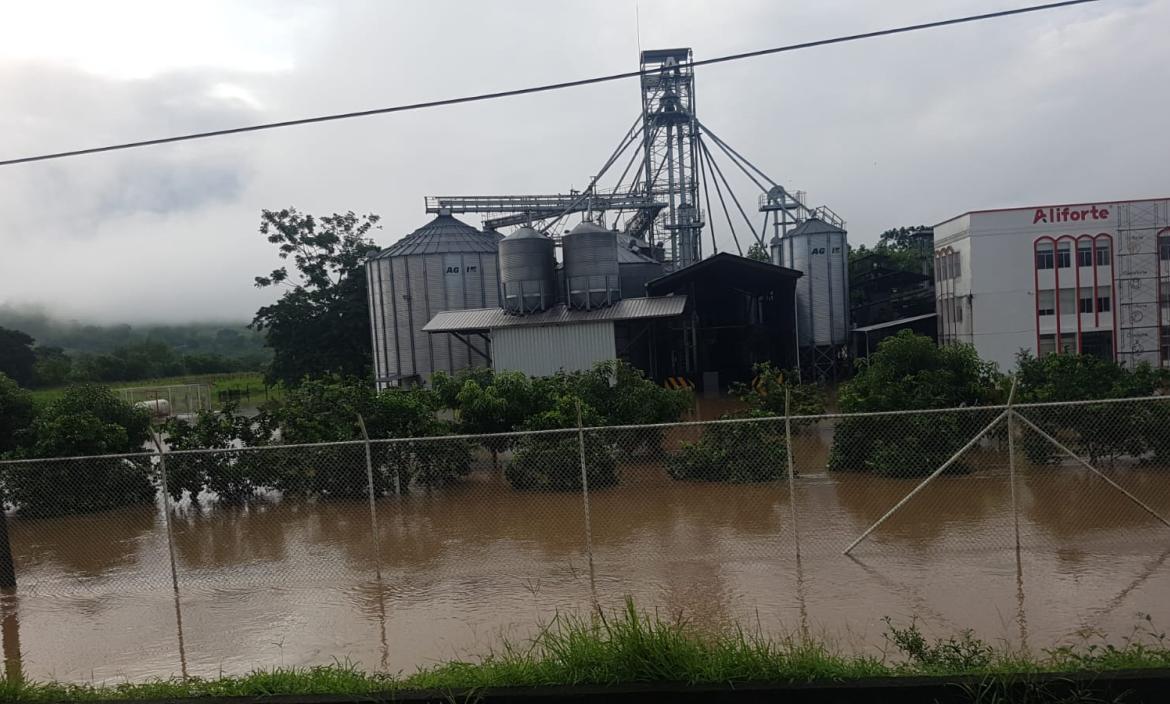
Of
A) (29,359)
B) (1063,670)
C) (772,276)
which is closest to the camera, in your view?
(1063,670)

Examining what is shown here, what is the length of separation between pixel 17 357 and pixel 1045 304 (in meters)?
61.4

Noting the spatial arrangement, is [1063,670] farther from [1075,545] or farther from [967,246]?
[967,246]

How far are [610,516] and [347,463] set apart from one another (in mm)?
A: 5424

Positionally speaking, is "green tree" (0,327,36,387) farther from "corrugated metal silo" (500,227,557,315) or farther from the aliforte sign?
the aliforte sign

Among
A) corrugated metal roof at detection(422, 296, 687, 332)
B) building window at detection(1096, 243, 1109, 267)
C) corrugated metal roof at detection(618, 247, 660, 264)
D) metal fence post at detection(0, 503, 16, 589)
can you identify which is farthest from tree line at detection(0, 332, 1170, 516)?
corrugated metal roof at detection(618, 247, 660, 264)

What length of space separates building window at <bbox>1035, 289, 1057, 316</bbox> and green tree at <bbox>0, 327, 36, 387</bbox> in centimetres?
5901

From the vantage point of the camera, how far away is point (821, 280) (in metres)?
35.7

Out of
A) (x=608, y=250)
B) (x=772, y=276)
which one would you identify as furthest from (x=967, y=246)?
(x=608, y=250)

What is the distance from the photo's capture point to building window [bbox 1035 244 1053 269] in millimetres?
30062

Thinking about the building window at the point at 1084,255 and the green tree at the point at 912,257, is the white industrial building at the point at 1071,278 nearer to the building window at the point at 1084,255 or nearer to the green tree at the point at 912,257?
the building window at the point at 1084,255

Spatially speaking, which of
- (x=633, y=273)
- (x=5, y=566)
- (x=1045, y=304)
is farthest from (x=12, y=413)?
(x=1045, y=304)

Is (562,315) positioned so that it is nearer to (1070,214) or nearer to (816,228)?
(816,228)

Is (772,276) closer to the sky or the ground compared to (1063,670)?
closer to the sky

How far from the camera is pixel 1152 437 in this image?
42.4 ft
